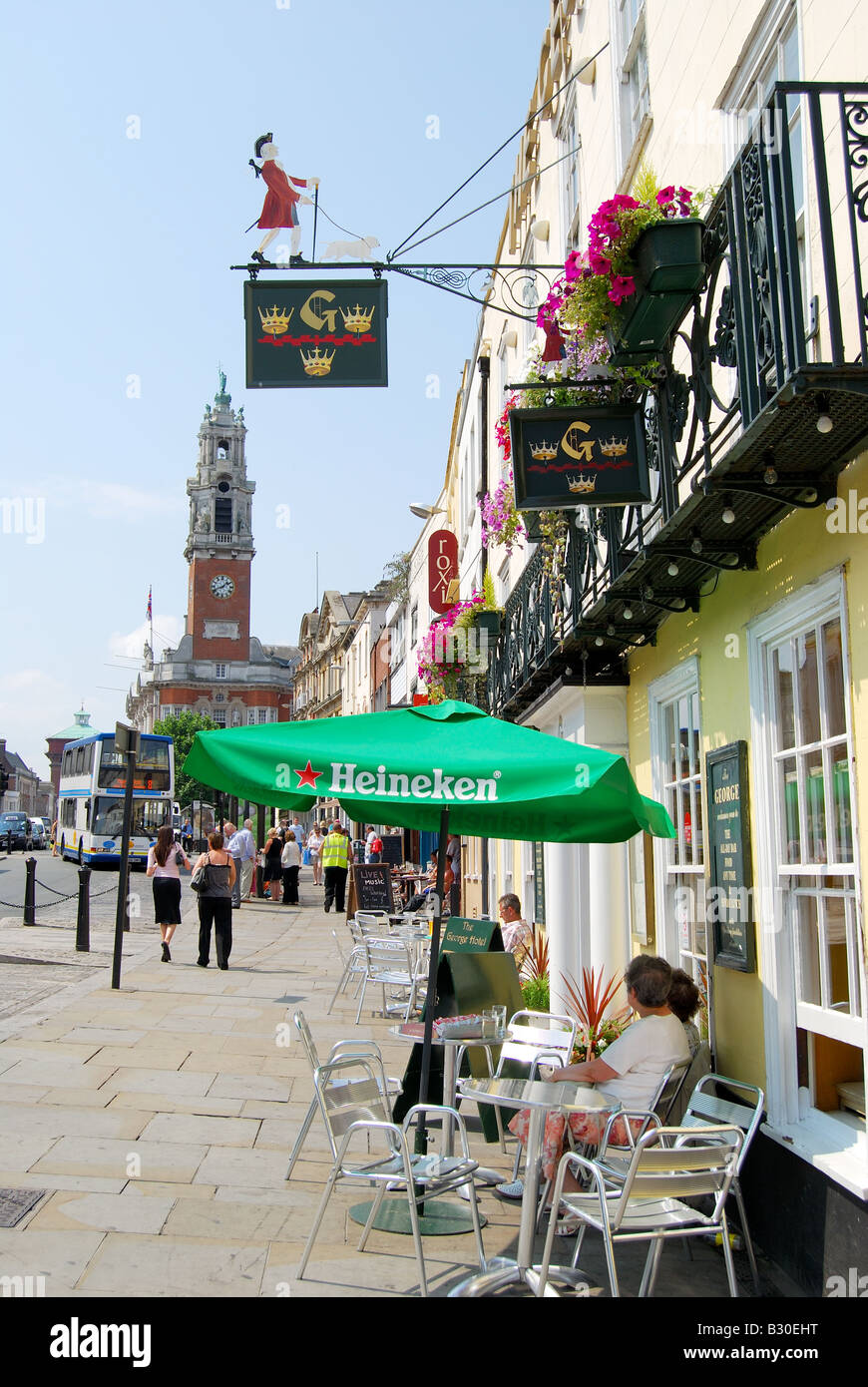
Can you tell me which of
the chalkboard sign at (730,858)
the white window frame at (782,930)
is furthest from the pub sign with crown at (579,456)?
the chalkboard sign at (730,858)

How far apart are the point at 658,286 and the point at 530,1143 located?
3.73m

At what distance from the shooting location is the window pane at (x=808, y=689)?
5.23m

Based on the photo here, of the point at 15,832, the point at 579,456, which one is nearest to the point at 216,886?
the point at 579,456

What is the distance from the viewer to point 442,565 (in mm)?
24391

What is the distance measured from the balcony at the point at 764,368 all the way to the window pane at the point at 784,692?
1.60ft

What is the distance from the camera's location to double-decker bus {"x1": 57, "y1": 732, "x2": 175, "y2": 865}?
36594 mm

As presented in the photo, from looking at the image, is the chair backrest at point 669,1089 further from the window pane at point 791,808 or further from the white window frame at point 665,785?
the window pane at point 791,808

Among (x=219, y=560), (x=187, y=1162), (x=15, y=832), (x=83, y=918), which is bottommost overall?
(x=187, y=1162)

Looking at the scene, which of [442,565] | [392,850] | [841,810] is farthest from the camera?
[392,850]

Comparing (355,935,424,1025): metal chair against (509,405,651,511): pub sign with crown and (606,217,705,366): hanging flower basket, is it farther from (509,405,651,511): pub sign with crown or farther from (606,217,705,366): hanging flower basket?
(606,217,705,366): hanging flower basket

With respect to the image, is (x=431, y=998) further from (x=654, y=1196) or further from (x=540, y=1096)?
(x=654, y=1196)

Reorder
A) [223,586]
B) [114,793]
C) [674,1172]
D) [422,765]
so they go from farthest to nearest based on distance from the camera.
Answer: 1. [223,586]
2. [114,793]
3. [422,765]
4. [674,1172]
